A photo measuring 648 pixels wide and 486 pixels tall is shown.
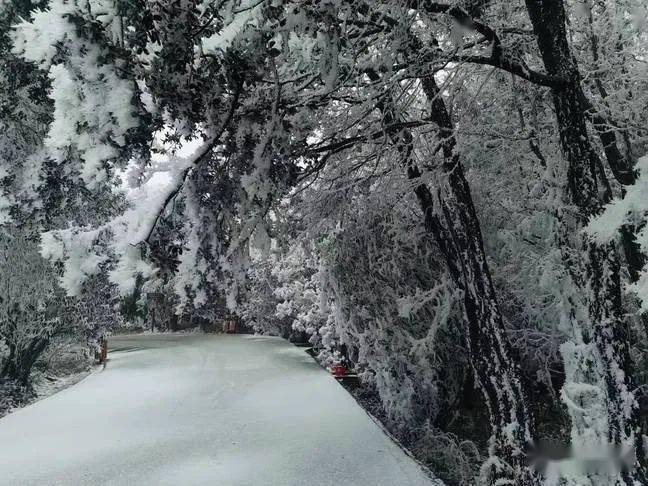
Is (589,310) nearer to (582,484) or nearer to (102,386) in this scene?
(582,484)

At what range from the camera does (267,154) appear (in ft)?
14.5

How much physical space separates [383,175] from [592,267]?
3.31 m

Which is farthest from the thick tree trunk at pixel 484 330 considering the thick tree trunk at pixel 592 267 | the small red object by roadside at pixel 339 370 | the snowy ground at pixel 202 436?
the small red object by roadside at pixel 339 370

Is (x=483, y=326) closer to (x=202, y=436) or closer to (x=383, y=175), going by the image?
(x=383, y=175)

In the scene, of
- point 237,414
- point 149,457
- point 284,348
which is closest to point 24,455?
point 149,457

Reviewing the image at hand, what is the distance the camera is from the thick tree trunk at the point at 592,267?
4.25m

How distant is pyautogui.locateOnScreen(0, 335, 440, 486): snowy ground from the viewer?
22.1ft

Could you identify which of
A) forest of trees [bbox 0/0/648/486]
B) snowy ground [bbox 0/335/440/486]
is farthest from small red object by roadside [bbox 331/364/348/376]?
forest of trees [bbox 0/0/648/486]

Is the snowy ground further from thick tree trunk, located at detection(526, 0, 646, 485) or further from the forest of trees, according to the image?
thick tree trunk, located at detection(526, 0, 646, 485)

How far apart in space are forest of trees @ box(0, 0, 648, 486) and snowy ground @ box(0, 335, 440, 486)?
1661 mm

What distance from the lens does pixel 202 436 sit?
8.73 m

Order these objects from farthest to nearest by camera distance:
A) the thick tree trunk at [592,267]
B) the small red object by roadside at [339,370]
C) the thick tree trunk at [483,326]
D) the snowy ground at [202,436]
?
1. the small red object by roadside at [339,370]
2. the snowy ground at [202,436]
3. the thick tree trunk at [483,326]
4. the thick tree trunk at [592,267]

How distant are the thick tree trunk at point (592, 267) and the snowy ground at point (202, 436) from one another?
111 inches

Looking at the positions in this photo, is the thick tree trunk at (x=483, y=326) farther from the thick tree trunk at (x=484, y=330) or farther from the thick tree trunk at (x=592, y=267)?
the thick tree trunk at (x=592, y=267)
